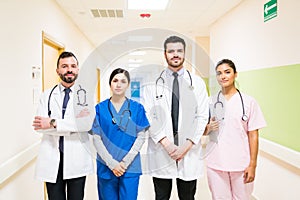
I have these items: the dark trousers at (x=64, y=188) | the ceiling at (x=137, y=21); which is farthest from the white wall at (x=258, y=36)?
the dark trousers at (x=64, y=188)

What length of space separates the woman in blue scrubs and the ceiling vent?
2.22m

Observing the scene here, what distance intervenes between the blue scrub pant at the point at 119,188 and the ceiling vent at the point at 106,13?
2590 mm

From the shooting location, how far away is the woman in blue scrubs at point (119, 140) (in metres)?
1.80

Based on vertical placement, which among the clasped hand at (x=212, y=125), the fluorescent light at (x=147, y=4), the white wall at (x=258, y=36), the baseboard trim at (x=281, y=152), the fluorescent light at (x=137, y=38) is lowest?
the baseboard trim at (x=281, y=152)

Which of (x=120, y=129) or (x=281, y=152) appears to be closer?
(x=120, y=129)

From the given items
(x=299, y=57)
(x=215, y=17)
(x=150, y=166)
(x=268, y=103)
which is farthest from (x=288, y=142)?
(x=215, y=17)

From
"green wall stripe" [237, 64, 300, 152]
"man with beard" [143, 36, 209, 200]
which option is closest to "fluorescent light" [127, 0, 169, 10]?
"green wall stripe" [237, 64, 300, 152]

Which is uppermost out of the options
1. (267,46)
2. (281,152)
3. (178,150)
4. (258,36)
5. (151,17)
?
(151,17)

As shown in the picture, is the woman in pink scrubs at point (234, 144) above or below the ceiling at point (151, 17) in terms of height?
below

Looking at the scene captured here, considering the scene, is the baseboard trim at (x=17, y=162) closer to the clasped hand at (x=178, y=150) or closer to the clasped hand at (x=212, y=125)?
the clasped hand at (x=178, y=150)

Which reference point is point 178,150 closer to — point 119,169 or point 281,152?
point 119,169

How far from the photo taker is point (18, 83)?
6.93 ft

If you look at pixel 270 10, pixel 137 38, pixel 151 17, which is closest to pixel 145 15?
pixel 151 17

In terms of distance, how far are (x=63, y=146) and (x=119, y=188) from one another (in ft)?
1.50
